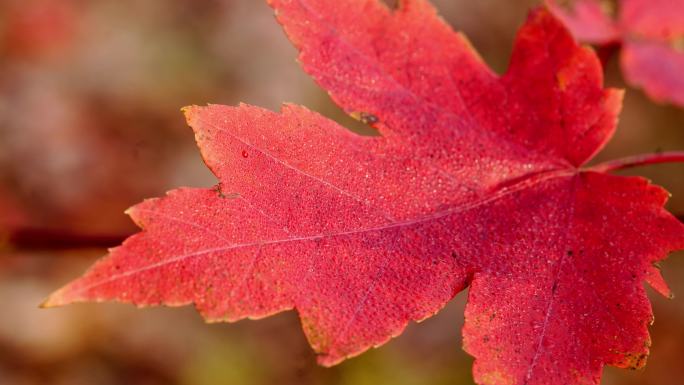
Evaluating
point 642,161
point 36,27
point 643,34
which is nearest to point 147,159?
point 36,27

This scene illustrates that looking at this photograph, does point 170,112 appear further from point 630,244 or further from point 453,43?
point 630,244

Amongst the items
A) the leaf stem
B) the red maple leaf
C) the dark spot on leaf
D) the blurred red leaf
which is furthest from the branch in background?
the blurred red leaf

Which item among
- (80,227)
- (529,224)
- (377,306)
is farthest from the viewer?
(80,227)

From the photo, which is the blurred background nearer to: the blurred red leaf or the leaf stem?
the blurred red leaf

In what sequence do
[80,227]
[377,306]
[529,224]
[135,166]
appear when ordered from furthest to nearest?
1. [135,166]
2. [80,227]
3. [529,224]
4. [377,306]

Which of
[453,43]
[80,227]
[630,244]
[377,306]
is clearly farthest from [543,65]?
[80,227]

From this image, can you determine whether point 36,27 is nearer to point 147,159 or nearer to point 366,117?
point 147,159

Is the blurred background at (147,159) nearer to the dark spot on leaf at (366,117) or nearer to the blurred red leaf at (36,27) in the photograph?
the blurred red leaf at (36,27)
